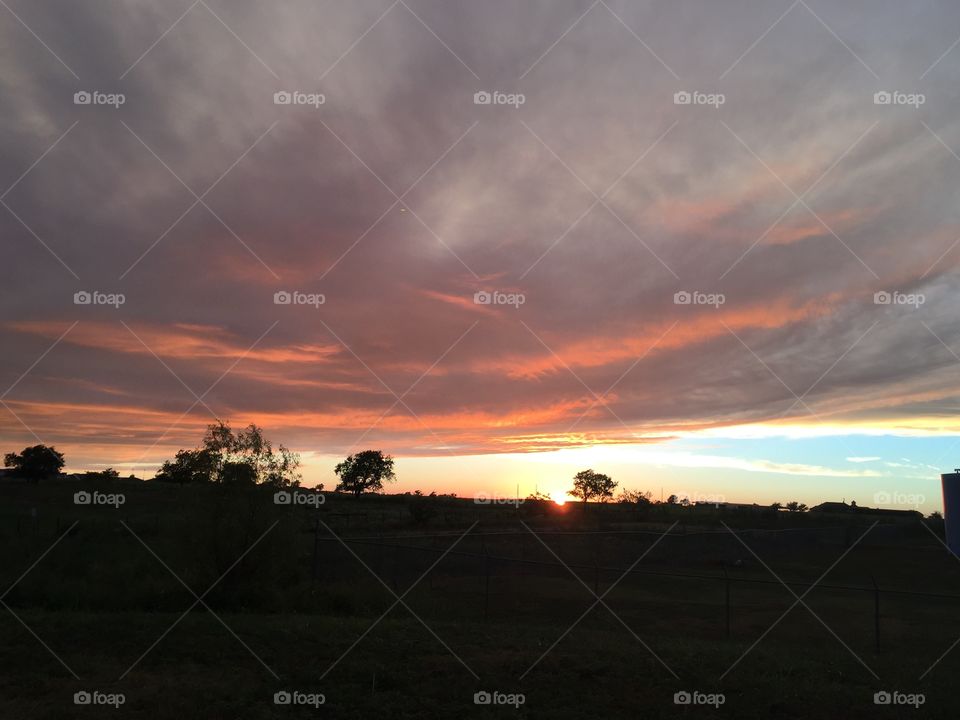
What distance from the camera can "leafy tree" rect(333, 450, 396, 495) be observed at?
106250 millimetres

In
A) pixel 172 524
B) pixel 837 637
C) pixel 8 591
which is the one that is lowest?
pixel 837 637

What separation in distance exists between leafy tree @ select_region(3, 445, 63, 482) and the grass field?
3111 inches

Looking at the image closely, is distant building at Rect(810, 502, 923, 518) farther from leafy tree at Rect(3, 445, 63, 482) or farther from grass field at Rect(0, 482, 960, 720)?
leafy tree at Rect(3, 445, 63, 482)

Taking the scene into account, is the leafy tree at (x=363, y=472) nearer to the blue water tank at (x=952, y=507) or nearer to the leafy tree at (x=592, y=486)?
the leafy tree at (x=592, y=486)

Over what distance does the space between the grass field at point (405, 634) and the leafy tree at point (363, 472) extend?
2891 inches

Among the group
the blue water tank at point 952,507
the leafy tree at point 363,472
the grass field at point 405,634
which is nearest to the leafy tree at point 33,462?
the leafy tree at point 363,472

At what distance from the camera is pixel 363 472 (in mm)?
106250

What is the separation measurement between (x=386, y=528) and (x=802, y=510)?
77.9 meters

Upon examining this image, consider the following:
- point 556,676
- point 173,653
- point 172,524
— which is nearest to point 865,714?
point 556,676

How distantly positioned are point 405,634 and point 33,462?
108 metres

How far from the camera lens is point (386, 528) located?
162 feet

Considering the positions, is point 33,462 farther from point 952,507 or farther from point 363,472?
point 952,507

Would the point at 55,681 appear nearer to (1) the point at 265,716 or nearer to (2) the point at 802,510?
(1) the point at 265,716

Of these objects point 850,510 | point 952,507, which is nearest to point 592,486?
point 850,510
